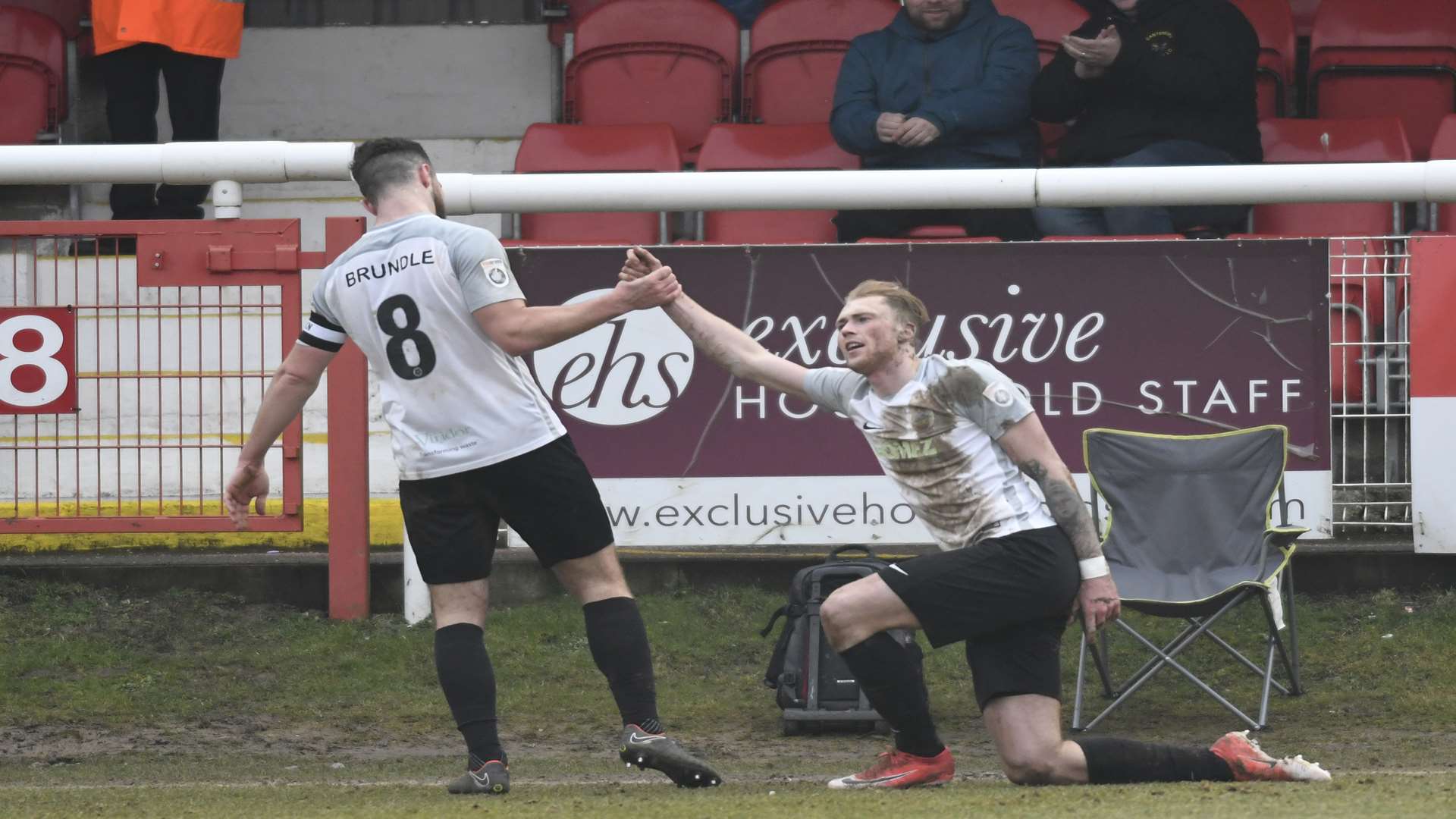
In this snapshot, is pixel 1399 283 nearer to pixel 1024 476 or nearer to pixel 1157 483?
pixel 1157 483

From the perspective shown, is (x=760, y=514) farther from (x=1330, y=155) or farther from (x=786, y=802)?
(x=1330, y=155)

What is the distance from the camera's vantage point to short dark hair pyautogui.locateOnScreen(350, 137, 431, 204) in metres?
4.78

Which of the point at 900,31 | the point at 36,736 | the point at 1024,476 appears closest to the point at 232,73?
the point at 900,31

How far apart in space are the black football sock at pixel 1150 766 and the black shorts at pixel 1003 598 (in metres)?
0.21

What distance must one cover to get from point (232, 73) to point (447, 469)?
23.6ft

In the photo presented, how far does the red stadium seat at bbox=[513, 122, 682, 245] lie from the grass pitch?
2.50 meters

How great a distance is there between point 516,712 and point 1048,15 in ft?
18.0

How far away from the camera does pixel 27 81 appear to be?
9.93 m

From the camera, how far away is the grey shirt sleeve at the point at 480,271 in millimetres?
4547

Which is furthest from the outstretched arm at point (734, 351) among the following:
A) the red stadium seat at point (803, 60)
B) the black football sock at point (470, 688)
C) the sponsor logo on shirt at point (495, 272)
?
the red stadium seat at point (803, 60)

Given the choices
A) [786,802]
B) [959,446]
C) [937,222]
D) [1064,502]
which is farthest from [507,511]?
[937,222]

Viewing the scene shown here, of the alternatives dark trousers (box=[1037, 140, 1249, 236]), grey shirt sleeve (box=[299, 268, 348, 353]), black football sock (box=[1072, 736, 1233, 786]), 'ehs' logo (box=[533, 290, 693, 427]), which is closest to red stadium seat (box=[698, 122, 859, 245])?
dark trousers (box=[1037, 140, 1249, 236])

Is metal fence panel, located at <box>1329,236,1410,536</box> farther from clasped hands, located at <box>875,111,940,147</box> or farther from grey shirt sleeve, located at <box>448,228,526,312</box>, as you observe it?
grey shirt sleeve, located at <box>448,228,526,312</box>

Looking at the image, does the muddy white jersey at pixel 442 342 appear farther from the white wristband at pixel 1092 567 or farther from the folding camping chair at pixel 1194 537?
the folding camping chair at pixel 1194 537
